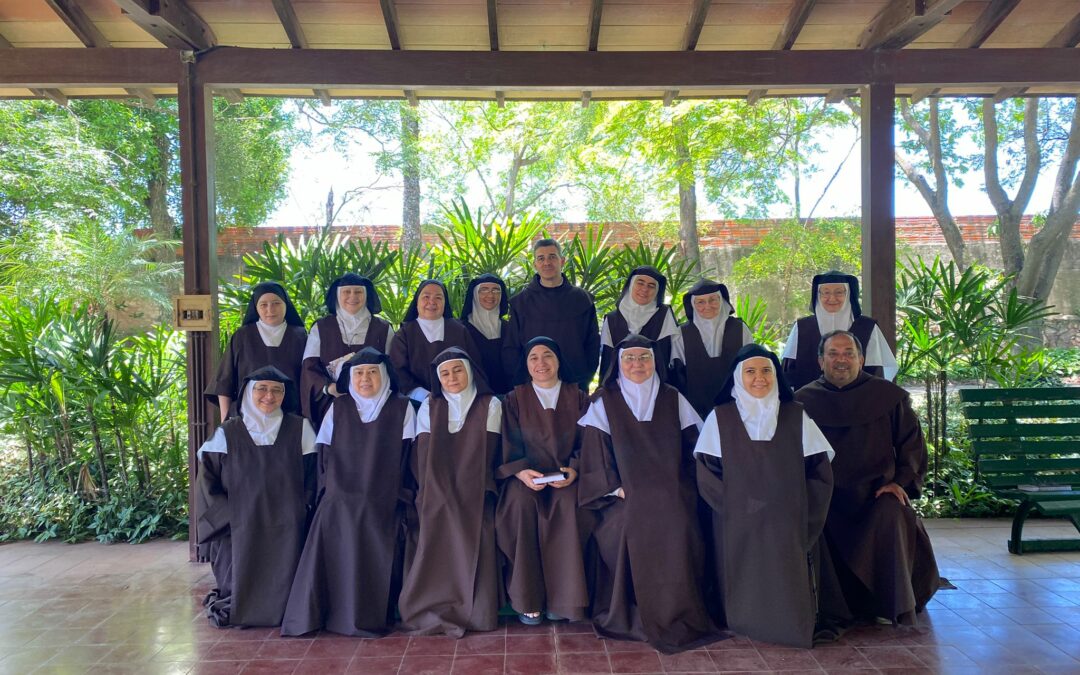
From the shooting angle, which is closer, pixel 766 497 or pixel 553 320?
pixel 766 497

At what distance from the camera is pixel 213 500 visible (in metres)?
3.79

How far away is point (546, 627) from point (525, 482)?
2.33ft

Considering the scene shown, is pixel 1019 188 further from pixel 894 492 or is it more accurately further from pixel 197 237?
pixel 197 237

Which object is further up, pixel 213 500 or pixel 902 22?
pixel 902 22

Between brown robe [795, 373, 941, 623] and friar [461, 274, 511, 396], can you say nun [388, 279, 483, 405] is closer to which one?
friar [461, 274, 511, 396]

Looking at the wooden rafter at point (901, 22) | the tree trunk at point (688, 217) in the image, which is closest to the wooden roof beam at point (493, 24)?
the wooden rafter at point (901, 22)

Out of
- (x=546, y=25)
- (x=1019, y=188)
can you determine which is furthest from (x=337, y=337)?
(x=1019, y=188)

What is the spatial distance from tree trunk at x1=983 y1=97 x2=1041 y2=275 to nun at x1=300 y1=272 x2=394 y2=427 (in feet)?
29.9

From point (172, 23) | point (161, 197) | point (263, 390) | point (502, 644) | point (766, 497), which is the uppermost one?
point (161, 197)

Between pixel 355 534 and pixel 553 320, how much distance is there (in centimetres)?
180

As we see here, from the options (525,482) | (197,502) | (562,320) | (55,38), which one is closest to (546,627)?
(525,482)

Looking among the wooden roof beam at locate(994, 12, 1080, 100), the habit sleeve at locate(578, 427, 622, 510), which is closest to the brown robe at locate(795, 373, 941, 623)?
the habit sleeve at locate(578, 427, 622, 510)

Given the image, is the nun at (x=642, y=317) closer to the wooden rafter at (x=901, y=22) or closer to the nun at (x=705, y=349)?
the nun at (x=705, y=349)

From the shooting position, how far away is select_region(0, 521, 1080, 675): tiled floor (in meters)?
3.21
